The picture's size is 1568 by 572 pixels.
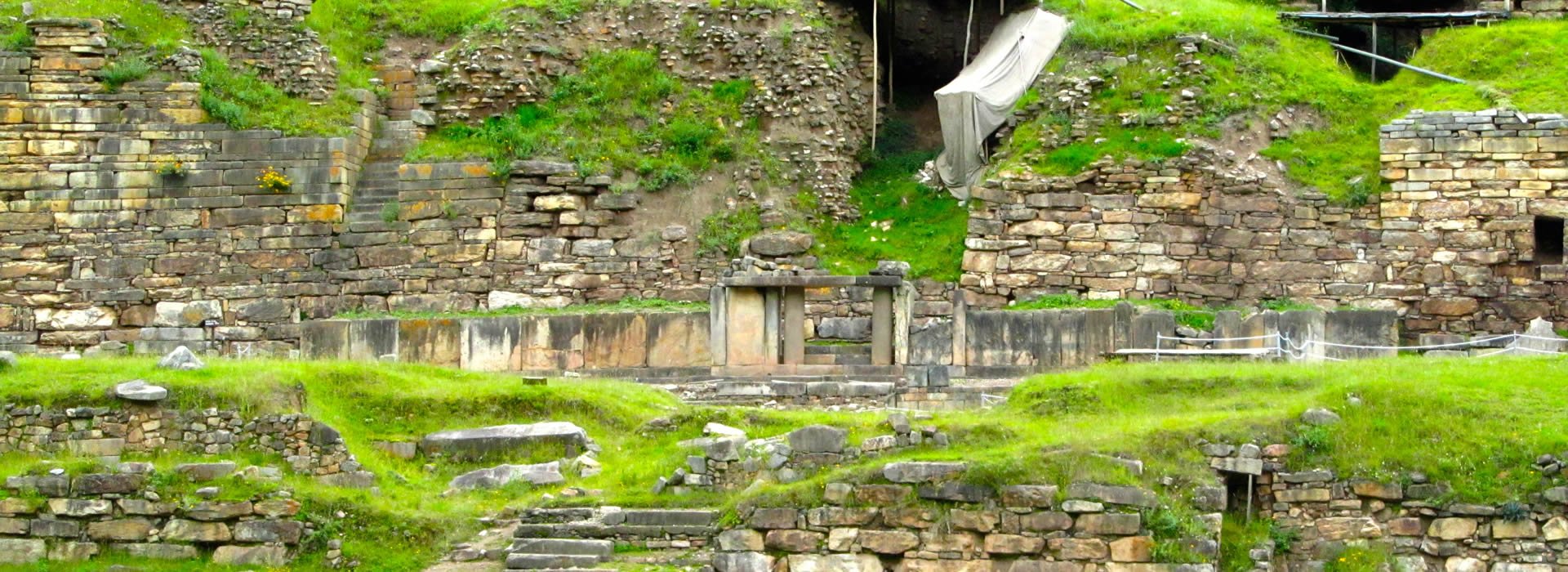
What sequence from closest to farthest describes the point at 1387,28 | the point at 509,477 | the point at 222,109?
the point at 509,477 → the point at 222,109 → the point at 1387,28

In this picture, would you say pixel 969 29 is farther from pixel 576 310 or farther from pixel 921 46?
pixel 576 310

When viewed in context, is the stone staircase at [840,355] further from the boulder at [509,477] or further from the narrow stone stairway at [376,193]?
the boulder at [509,477]

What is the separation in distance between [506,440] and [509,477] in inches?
37.6

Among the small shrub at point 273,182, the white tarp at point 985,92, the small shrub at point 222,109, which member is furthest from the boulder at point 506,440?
the white tarp at point 985,92

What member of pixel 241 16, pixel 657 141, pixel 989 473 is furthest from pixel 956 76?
pixel 989 473

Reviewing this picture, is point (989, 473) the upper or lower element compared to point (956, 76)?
lower

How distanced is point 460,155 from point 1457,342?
14.1 meters

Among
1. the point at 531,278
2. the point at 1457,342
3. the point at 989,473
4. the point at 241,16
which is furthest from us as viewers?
the point at 241,16

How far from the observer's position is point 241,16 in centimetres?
3725

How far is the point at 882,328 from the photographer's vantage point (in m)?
31.9

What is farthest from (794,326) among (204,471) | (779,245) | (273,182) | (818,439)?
(204,471)

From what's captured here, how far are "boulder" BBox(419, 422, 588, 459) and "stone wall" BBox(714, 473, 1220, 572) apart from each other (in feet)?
12.4

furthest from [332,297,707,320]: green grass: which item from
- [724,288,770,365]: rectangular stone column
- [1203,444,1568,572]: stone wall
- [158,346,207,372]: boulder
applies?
[1203,444,1568,572]: stone wall

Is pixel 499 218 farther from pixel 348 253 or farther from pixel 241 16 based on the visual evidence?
pixel 241 16
